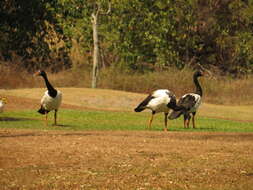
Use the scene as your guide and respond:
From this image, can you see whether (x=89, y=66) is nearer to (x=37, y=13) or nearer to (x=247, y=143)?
(x=37, y=13)

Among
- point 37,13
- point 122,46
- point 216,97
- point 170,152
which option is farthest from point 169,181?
point 122,46

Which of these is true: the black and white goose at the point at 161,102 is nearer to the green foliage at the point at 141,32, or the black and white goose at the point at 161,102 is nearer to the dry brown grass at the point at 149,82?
the green foliage at the point at 141,32

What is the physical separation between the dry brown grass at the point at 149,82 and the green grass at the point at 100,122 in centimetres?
1163

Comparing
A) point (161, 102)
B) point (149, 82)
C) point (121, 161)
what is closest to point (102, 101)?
point (149, 82)

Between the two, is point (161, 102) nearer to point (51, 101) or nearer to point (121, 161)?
point (51, 101)

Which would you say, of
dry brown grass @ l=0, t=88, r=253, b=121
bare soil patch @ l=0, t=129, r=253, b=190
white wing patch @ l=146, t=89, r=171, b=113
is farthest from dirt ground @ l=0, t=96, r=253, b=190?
dry brown grass @ l=0, t=88, r=253, b=121

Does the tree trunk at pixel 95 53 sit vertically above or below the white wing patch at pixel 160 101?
above

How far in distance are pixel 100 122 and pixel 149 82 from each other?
16783 millimetres

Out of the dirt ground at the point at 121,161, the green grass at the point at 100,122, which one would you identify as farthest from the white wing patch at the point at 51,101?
the dirt ground at the point at 121,161

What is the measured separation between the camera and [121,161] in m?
13.7

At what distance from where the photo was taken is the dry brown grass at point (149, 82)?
133 ft

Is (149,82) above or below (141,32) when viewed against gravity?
below

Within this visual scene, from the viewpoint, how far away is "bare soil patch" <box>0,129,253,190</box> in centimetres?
1166

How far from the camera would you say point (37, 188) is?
11.1 m
